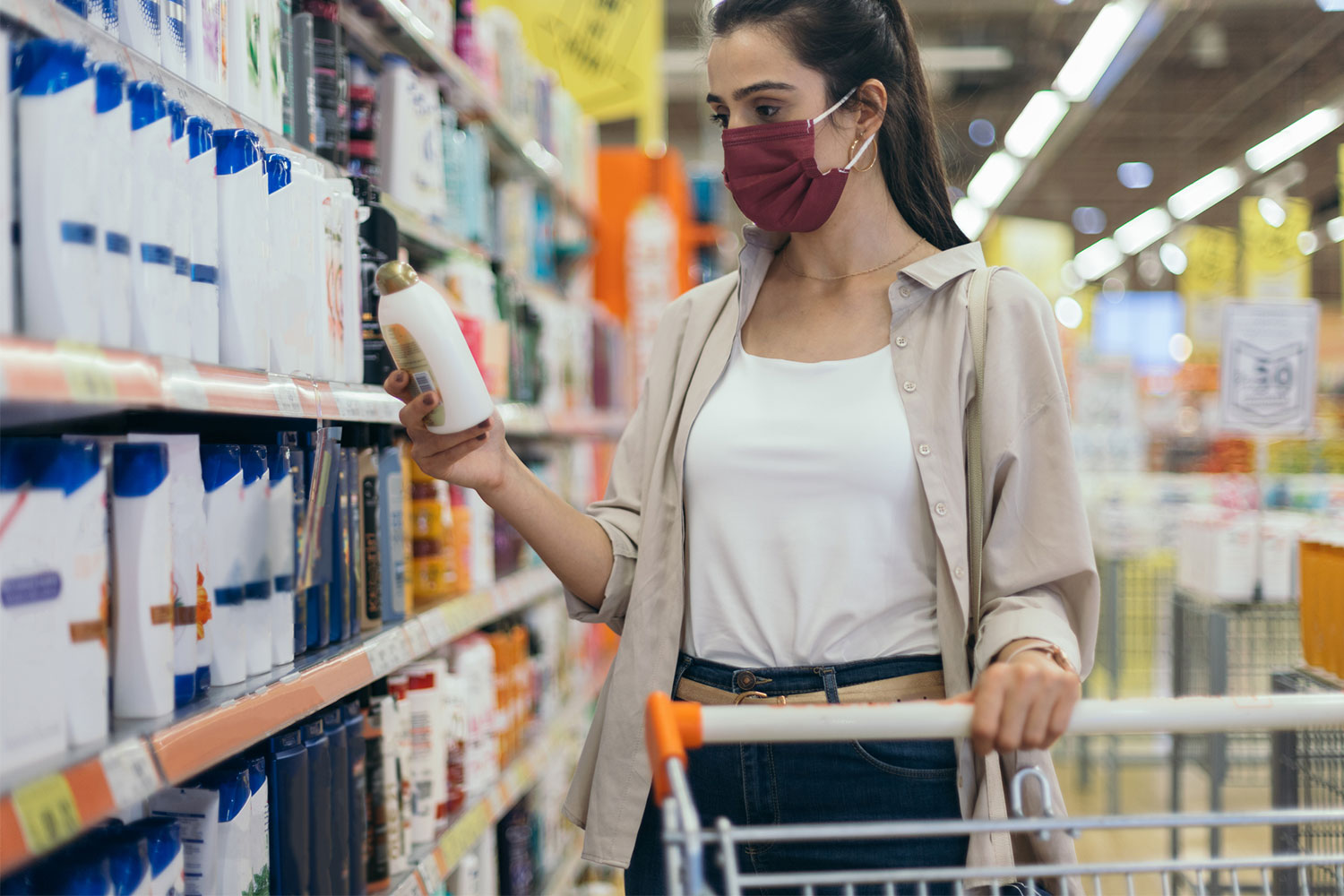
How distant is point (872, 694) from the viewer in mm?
1452

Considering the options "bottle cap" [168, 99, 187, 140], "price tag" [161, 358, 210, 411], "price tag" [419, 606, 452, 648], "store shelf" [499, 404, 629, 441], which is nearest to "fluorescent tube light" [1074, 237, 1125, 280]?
"store shelf" [499, 404, 629, 441]

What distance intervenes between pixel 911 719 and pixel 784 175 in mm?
829

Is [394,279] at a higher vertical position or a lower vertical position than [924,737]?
higher

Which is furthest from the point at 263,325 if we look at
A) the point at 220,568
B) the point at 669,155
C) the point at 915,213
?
the point at 669,155

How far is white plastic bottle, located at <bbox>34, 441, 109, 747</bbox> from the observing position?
1130 millimetres

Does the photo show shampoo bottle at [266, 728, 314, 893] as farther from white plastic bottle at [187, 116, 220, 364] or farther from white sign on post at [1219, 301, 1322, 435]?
white sign on post at [1219, 301, 1322, 435]

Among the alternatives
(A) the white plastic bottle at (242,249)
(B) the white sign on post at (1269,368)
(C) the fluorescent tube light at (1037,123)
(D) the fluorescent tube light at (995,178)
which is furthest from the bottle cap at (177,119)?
(D) the fluorescent tube light at (995,178)

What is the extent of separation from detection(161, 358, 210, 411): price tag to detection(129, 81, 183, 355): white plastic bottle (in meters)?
0.04

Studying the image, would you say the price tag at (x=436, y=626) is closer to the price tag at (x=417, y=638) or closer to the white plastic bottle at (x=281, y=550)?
the price tag at (x=417, y=638)

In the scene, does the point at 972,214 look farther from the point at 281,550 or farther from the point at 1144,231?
the point at 281,550

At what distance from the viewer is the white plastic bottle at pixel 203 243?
4.52 feet

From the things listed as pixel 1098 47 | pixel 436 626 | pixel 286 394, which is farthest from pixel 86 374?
pixel 1098 47

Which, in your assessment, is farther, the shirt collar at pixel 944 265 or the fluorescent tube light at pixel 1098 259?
the fluorescent tube light at pixel 1098 259

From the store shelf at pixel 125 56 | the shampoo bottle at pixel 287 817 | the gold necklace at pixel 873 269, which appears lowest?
the shampoo bottle at pixel 287 817
